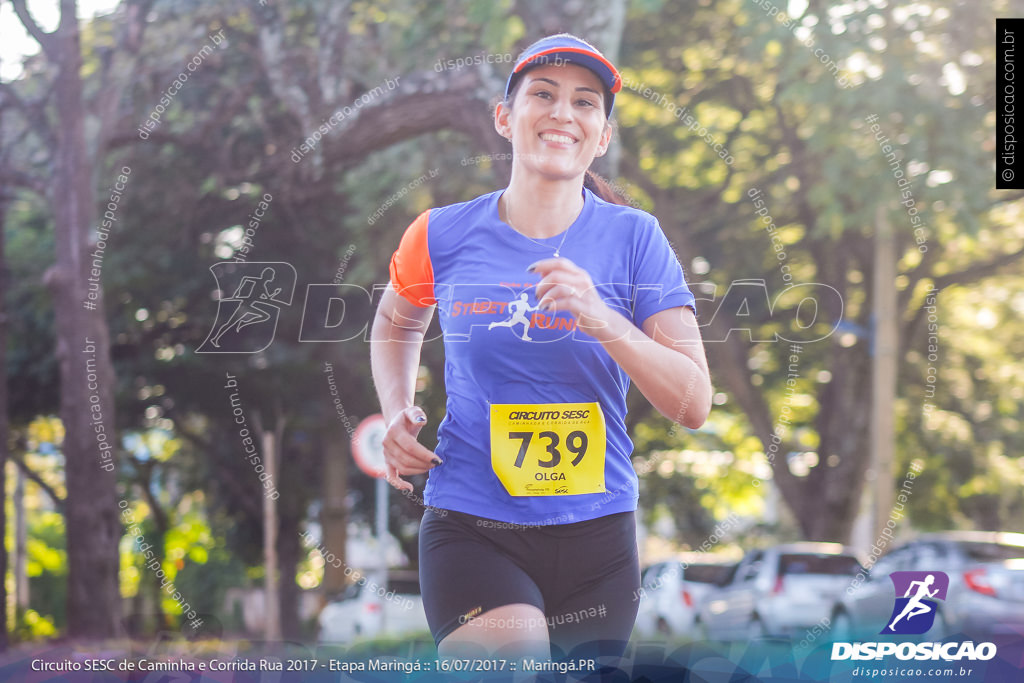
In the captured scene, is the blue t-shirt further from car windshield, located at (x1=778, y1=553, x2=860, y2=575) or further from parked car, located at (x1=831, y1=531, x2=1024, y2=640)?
car windshield, located at (x1=778, y1=553, x2=860, y2=575)

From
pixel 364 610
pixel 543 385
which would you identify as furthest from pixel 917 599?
pixel 364 610

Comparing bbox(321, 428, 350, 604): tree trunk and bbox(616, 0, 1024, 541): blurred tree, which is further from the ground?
bbox(616, 0, 1024, 541): blurred tree

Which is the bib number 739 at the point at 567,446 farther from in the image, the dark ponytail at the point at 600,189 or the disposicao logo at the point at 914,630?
the disposicao logo at the point at 914,630

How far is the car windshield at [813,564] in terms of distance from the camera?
10.4 metres

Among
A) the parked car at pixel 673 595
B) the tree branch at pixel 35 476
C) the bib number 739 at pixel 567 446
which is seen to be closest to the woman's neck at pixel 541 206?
the bib number 739 at pixel 567 446

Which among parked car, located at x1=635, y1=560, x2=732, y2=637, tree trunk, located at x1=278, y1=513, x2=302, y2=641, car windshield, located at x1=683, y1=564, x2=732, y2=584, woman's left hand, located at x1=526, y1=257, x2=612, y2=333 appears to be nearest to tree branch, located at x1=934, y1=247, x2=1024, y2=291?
parked car, located at x1=635, y1=560, x2=732, y2=637

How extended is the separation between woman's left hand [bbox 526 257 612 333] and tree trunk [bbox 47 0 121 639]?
422 centimetres

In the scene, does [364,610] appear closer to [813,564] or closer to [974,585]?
[813,564]

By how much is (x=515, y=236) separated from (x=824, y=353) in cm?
853

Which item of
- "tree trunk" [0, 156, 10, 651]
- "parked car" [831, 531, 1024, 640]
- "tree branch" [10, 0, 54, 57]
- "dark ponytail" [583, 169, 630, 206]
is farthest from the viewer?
"parked car" [831, 531, 1024, 640]

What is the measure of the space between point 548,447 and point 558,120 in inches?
26.3

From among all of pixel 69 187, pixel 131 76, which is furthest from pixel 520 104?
pixel 131 76

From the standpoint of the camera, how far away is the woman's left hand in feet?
6.48

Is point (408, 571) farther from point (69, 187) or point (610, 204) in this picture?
point (610, 204)
